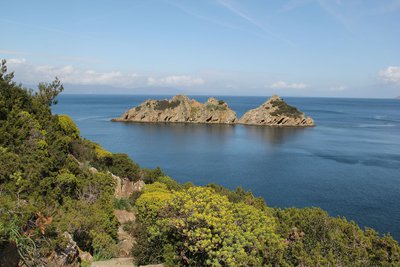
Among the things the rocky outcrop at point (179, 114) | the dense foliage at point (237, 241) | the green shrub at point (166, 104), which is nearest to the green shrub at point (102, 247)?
the dense foliage at point (237, 241)

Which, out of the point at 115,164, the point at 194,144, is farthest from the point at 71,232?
the point at 194,144

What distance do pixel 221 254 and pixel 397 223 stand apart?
33475 mm

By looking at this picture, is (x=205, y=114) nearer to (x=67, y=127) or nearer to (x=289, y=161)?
(x=289, y=161)

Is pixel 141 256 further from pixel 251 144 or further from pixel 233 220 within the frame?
pixel 251 144

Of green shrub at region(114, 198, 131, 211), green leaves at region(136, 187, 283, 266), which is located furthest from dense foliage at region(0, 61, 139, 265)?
green leaves at region(136, 187, 283, 266)

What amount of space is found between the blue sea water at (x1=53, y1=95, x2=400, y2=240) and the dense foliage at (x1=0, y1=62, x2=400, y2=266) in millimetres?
21878

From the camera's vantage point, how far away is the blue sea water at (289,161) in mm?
46062

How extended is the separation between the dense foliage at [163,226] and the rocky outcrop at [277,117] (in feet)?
394

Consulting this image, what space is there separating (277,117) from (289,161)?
71.2 metres

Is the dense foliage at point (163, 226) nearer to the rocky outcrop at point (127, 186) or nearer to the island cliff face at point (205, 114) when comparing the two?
the rocky outcrop at point (127, 186)

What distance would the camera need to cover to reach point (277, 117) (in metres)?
140

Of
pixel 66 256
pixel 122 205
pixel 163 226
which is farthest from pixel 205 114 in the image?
pixel 66 256

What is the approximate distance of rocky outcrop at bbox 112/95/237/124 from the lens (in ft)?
470

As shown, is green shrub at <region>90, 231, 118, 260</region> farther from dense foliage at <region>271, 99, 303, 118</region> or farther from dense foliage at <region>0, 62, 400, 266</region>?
dense foliage at <region>271, 99, 303, 118</region>
